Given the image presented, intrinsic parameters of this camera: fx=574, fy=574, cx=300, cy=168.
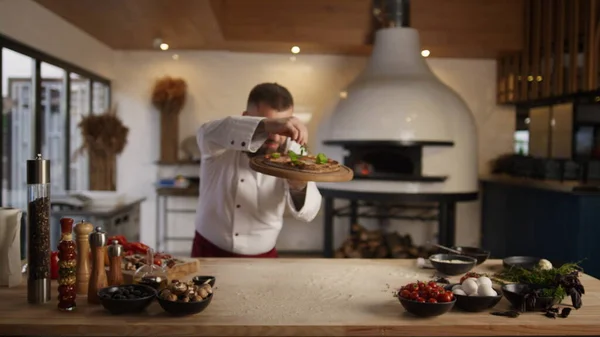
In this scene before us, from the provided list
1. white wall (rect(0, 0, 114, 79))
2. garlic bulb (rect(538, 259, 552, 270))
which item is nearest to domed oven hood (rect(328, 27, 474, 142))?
white wall (rect(0, 0, 114, 79))

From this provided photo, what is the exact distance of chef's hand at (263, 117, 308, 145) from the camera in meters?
2.08

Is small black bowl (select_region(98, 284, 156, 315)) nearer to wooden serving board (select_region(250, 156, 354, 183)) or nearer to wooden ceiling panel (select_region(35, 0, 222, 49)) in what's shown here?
wooden serving board (select_region(250, 156, 354, 183))

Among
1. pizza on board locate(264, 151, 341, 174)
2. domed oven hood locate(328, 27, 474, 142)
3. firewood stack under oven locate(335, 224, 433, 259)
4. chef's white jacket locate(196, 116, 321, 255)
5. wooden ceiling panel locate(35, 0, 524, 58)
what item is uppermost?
wooden ceiling panel locate(35, 0, 524, 58)

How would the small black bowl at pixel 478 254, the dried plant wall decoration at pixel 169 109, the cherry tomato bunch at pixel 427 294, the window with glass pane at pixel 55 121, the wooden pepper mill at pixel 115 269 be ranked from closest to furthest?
1. the cherry tomato bunch at pixel 427 294
2. the wooden pepper mill at pixel 115 269
3. the small black bowl at pixel 478 254
4. the window with glass pane at pixel 55 121
5. the dried plant wall decoration at pixel 169 109

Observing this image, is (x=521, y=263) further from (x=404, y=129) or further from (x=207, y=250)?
(x=404, y=129)

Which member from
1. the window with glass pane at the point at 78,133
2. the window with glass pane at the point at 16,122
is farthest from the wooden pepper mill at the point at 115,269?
the window with glass pane at the point at 78,133

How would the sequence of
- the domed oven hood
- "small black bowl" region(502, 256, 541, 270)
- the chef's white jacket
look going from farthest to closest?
the domed oven hood, the chef's white jacket, "small black bowl" region(502, 256, 541, 270)

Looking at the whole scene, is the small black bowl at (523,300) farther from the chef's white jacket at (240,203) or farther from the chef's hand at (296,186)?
the chef's white jacket at (240,203)

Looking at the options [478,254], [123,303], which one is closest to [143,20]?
[478,254]

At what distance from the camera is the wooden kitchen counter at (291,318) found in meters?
1.50

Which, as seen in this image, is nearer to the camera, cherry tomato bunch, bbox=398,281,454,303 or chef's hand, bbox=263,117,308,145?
cherry tomato bunch, bbox=398,281,454,303

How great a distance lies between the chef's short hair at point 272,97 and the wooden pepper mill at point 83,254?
94 centimetres

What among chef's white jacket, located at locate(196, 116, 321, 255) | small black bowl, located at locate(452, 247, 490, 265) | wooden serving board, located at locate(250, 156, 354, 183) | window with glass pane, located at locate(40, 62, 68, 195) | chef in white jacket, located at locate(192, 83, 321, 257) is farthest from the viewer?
window with glass pane, located at locate(40, 62, 68, 195)

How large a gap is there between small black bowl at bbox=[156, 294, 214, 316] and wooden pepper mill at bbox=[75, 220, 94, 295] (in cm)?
35
